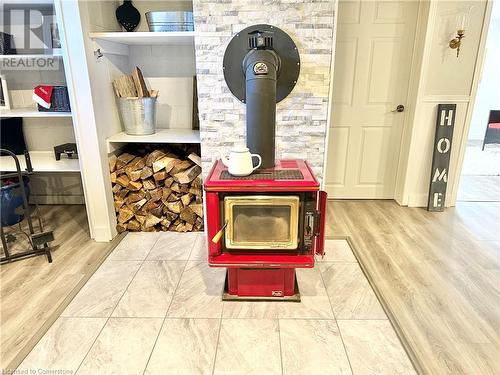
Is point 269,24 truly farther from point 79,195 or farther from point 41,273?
point 79,195

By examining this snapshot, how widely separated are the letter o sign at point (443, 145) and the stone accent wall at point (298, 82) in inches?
54.1

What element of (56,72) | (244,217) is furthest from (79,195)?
(244,217)

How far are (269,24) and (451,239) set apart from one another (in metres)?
2.06

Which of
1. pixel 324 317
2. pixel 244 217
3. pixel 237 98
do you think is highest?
pixel 237 98

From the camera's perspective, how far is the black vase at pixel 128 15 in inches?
101

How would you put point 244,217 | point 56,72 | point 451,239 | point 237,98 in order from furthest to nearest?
point 56,72, point 451,239, point 237,98, point 244,217

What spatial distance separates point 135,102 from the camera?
2527 mm

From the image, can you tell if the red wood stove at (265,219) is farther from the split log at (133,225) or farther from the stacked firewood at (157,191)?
the split log at (133,225)

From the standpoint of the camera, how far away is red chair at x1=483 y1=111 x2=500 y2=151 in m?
4.96

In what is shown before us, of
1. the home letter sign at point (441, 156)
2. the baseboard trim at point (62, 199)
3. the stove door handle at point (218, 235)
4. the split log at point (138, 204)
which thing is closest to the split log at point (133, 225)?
the split log at point (138, 204)

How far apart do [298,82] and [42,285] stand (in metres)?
2.01

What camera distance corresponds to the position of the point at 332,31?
6.95ft

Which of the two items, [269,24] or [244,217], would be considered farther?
[269,24]

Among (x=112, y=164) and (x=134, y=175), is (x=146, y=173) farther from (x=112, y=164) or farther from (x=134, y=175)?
(x=112, y=164)
